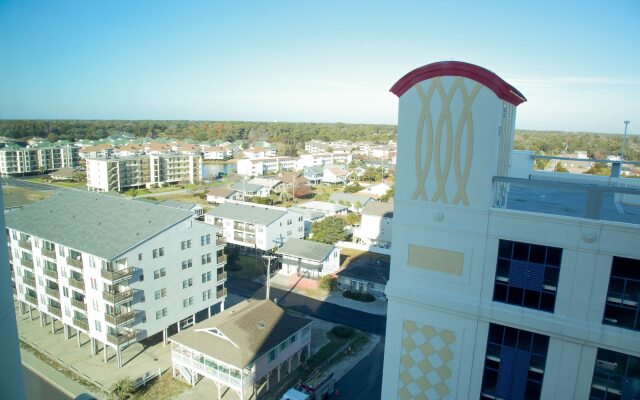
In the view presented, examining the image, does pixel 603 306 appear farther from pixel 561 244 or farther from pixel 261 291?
pixel 261 291

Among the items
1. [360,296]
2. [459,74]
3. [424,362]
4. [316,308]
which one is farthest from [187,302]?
[459,74]

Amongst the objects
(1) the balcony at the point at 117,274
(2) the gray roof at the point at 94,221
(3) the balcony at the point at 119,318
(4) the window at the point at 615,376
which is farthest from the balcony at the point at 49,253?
(4) the window at the point at 615,376

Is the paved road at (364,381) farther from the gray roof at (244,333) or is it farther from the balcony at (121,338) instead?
the balcony at (121,338)

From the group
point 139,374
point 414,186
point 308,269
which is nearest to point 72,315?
point 139,374

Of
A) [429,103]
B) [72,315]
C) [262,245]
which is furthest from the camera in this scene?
[262,245]

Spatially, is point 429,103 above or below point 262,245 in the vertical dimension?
above

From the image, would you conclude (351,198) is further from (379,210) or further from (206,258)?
(206,258)
